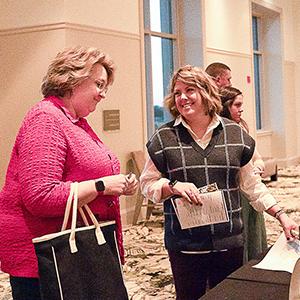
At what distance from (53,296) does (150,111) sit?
6670 millimetres

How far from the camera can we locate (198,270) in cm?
263

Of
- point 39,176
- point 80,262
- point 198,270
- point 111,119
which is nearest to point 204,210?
point 198,270

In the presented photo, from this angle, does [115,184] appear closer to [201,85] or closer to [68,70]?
[68,70]

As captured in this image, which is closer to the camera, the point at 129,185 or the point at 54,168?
the point at 54,168

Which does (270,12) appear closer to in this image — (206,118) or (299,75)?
(299,75)

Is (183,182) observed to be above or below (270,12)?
below

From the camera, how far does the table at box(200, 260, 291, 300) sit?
1984mm

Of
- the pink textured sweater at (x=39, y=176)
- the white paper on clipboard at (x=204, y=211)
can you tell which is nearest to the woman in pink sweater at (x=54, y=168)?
the pink textured sweater at (x=39, y=176)

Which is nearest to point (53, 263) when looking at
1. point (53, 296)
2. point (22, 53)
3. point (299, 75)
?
point (53, 296)

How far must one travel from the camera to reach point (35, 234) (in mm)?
2076

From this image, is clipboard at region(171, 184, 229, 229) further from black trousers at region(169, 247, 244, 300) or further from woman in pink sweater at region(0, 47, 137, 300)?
woman in pink sweater at region(0, 47, 137, 300)

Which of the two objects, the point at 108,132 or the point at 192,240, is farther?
the point at 108,132

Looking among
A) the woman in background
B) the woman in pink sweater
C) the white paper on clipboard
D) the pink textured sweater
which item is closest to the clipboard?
the white paper on clipboard

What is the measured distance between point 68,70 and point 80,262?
70 centimetres
